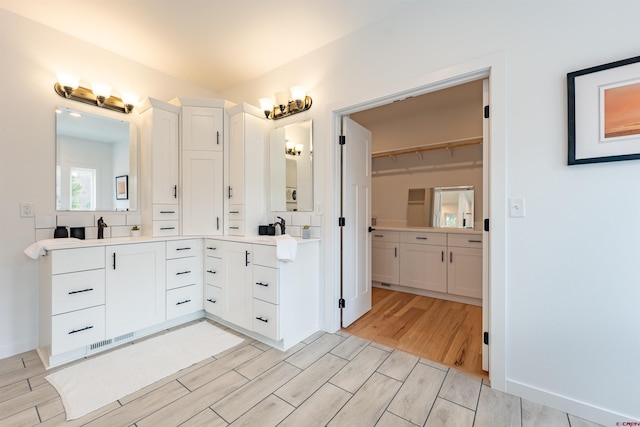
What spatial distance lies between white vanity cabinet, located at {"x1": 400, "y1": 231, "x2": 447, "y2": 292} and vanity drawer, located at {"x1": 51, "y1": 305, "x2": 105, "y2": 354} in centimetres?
335

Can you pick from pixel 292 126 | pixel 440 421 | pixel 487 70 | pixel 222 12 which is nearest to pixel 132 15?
pixel 222 12

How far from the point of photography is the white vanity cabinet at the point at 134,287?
7.07 ft

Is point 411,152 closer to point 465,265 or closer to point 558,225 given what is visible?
point 465,265

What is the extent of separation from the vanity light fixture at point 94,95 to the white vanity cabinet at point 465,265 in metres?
3.99

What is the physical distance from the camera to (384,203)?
14.7 feet

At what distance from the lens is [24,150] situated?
220 centimetres

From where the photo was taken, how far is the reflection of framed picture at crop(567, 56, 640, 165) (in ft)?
4.40

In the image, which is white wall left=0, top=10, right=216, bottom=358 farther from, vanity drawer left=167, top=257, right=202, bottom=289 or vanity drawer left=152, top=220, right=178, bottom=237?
vanity drawer left=167, top=257, right=202, bottom=289

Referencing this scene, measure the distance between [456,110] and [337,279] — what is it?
305 centimetres

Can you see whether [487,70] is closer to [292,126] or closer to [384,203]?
[292,126]

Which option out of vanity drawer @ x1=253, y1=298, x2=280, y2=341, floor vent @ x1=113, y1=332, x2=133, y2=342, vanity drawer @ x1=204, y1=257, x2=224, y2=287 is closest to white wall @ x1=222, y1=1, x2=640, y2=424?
vanity drawer @ x1=253, y1=298, x2=280, y2=341

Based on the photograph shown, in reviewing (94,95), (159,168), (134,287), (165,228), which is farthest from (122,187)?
(134,287)

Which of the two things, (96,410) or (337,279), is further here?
(337,279)

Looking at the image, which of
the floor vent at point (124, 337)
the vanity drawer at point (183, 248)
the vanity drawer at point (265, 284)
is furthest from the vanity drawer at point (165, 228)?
the vanity drawer at point (265, 284)
